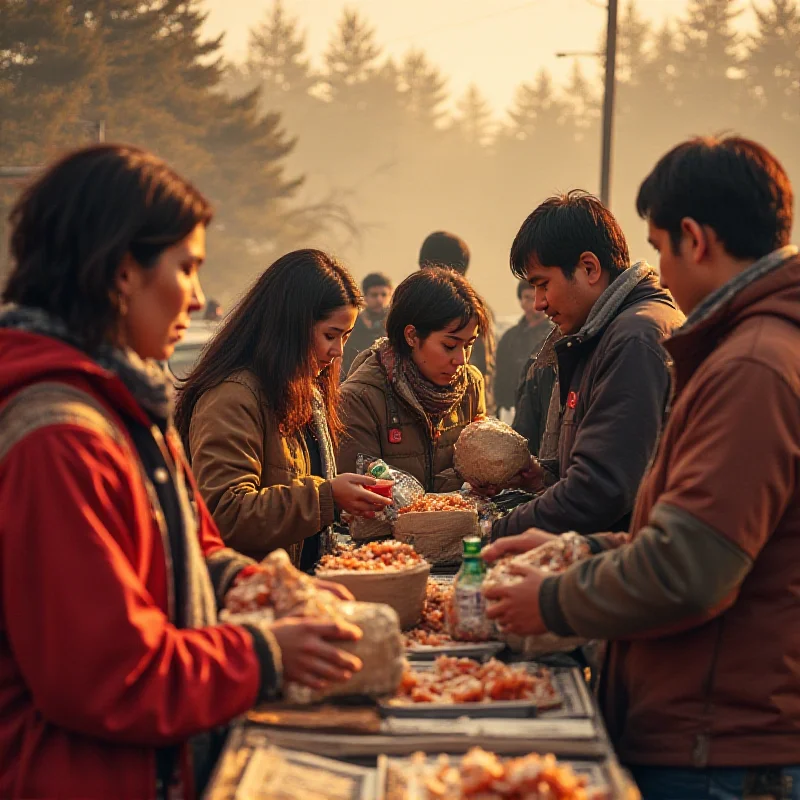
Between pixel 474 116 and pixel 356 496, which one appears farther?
pixel 474 116

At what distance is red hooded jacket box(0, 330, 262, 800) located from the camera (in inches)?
80.2

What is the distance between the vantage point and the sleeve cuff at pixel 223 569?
279 cm

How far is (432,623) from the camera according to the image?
343cm

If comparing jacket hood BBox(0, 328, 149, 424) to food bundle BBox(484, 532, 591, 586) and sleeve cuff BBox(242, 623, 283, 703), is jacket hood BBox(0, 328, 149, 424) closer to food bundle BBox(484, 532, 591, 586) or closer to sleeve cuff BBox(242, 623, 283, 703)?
sleeve cuff BBox(242, 623, 283, 703)

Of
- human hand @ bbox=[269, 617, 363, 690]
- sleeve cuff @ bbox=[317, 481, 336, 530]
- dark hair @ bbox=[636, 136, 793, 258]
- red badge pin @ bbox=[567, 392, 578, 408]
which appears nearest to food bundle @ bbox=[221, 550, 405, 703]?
human hand @ bbox=[269, 617, 363, 690]

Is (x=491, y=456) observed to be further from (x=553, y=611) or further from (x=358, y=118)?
(x=358, y=118)

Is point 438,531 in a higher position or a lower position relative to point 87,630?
lower

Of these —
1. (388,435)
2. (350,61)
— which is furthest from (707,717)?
(350,61)

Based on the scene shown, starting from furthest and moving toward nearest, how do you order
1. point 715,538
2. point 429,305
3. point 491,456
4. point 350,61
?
point 350,61 < point 429,305 < point 491,456 < point 715,538

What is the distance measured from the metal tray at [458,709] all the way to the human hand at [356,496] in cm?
147

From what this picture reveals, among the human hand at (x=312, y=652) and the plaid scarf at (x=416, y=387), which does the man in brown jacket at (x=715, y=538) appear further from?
the plaid scarf at (x=416, y=387)

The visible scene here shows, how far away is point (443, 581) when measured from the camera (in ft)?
12.9

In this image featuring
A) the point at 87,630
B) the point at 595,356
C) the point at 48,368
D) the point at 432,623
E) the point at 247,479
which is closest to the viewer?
the point at 87,630

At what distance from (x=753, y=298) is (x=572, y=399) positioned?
1516 mm
